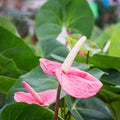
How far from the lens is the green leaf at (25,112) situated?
38 centimetres

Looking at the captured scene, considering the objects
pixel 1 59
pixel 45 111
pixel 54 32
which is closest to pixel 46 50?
pixel 54 32

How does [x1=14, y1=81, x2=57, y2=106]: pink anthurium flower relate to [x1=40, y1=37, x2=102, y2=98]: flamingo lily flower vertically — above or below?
below

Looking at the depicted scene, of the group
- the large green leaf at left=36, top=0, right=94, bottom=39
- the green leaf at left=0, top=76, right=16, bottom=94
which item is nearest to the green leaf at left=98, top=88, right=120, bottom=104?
the green leaf at left=0, top=76, right=16, bottom=94

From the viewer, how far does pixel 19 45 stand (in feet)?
1.82

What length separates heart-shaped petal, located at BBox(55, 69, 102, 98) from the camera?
31cm

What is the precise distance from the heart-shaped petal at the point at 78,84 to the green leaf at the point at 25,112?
59 millimetres

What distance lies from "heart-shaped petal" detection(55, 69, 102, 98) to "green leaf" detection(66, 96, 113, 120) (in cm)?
8

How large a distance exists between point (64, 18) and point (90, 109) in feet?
1.50

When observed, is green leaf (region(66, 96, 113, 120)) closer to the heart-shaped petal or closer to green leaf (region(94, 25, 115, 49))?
the heart-shaped petal

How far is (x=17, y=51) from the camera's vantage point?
549 mm

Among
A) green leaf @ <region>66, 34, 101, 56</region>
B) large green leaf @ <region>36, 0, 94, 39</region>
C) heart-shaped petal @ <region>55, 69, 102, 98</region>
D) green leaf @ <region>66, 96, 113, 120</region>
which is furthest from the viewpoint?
large green leaf @ <region>36, 0, 94, 39</region>

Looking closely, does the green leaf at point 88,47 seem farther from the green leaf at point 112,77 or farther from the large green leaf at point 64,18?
the large green leaf at point 64,18

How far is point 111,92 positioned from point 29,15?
3338mm

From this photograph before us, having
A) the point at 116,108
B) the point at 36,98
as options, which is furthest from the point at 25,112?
the point at 116,108
